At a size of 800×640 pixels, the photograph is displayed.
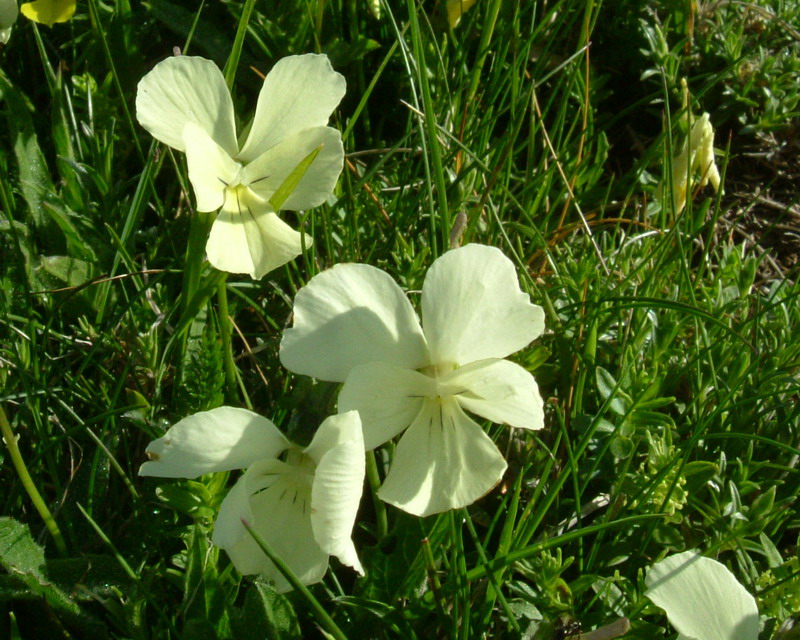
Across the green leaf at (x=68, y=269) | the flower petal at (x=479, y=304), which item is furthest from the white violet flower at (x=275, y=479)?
the green leaf at (x=68, y=269)

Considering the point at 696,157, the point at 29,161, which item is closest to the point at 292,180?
the point at 29,161

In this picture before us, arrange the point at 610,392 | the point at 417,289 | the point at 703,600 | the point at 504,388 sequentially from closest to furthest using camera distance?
1. the point at 504,388
2. the point at 703,600
3. the point at 610,392
4. the point at 417,289

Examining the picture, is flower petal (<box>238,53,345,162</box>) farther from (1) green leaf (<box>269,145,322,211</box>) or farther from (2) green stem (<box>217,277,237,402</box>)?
(2) green stem (<box>217,277,237,402</box>)

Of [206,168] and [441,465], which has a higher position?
[206,168]

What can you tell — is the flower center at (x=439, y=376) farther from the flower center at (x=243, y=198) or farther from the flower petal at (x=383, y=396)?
the flower center at (x=243, y=198)

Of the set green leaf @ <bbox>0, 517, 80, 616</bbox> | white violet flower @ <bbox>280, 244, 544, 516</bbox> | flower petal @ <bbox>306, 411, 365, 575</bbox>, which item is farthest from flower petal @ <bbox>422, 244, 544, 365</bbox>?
green leaf @ <bbox>0, 517, 80, 616</bbox>

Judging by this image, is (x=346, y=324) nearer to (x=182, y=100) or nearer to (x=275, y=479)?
(x=275, y=479)
